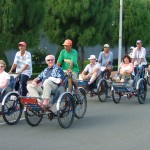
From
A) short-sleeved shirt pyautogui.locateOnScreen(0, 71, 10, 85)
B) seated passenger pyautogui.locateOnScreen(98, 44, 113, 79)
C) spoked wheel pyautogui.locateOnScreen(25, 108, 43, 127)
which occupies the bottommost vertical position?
spoked wheel pyautogui.locateOnScreen(25, 108, 43, 127)

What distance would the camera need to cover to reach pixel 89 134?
9.04 meters

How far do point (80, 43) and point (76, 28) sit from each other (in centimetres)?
84

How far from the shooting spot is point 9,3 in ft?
66.0

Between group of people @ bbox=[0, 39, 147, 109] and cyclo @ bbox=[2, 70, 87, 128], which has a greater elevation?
group of people @ bbox=[0, 39, 147, 109]

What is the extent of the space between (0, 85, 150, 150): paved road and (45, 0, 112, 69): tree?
1328cm

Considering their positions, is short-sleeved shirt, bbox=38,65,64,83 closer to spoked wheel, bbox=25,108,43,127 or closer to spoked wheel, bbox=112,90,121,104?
spoked wheel, bbox=25,108,43,127

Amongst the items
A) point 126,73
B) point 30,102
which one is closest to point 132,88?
point 126,73

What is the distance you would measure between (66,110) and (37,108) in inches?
25.2

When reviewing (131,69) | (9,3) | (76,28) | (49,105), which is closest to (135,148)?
(49,105)

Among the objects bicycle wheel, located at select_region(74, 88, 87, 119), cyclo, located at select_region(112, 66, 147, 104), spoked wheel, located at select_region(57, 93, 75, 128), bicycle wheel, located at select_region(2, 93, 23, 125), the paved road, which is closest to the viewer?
the paved road

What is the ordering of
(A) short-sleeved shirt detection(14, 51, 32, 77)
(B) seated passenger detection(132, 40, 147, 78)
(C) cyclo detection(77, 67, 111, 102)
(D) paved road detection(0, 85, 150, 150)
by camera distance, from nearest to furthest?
(D) paved road detection(0, 85, 150, 150) → (A) short-sleeved shirt detection(14, 51, 32, 77) → (C) cyclo detection(77, 67, 111, 102) → (B) seated passenger detection(132, 40, 147, 78)

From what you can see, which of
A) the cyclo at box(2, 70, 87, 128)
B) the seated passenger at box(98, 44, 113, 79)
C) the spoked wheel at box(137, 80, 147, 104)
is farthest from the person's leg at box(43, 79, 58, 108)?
the seated passenger at box(98, 44, 113, 79)

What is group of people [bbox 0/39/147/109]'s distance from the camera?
9.59 meters

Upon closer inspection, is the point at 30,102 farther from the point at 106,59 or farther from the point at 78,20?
the point at 78,20
